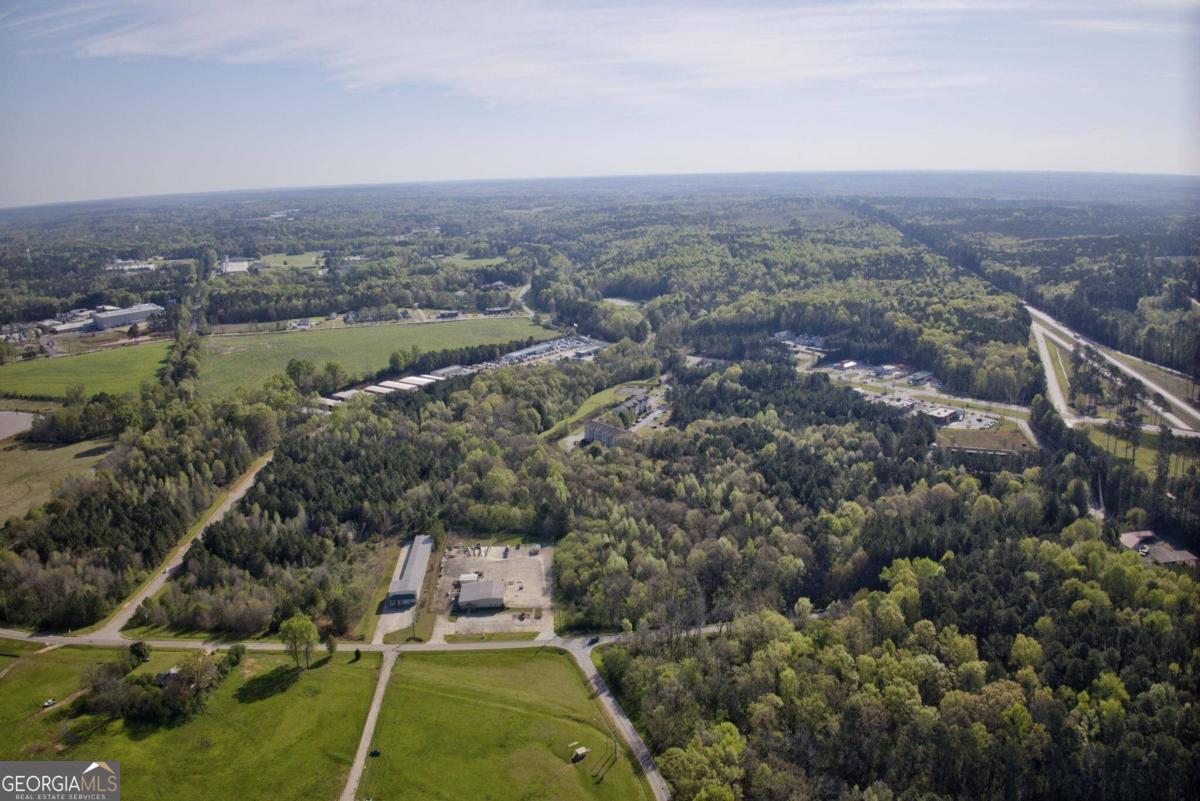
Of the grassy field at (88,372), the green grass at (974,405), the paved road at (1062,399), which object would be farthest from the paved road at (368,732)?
the green grass at (974,405)

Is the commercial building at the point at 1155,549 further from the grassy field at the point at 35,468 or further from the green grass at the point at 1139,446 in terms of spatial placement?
the grassy field at the point at 35,468

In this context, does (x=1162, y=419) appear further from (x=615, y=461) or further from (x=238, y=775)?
(x=238, y=775)

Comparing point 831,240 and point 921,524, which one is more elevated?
point 831,240

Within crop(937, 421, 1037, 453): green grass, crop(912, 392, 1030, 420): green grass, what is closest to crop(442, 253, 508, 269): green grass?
crop(912, 392, 1030, 420): green grass

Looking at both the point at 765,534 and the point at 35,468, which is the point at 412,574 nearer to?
the point at 765,534

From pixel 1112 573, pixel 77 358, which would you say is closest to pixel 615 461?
pixel 1112 573

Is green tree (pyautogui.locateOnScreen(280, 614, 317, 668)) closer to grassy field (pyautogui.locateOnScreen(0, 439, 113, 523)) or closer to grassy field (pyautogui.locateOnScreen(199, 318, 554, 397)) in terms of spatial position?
grassy field (pyautogui.locateOnScreen(0, 439, 113, 523))
